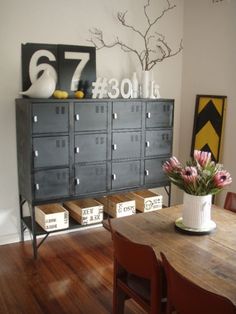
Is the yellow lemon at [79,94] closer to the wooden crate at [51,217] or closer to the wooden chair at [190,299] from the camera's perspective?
the wooden crate at [51,217]

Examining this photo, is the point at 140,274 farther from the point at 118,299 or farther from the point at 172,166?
the point at 172,166

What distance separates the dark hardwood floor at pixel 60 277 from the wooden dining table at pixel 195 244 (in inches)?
28.2

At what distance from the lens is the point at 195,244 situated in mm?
1900

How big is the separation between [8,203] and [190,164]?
207 centimetres

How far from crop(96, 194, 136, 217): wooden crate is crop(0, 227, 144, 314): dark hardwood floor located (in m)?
0.28

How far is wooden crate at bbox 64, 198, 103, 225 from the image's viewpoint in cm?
346

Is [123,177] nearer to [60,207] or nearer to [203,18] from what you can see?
[60,207]

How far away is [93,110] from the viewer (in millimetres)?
3287

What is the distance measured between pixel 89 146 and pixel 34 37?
1126mm

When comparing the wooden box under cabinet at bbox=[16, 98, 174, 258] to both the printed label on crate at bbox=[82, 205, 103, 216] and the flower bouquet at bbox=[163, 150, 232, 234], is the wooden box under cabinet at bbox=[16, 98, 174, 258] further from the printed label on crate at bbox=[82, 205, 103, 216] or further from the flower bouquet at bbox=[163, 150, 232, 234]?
the flower bouquet at bbox=[163, 150, 232, 234]

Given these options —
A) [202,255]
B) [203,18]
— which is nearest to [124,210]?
[202,255]

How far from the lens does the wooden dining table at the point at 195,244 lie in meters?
1.56

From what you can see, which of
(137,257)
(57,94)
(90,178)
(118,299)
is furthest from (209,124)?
(137,257)

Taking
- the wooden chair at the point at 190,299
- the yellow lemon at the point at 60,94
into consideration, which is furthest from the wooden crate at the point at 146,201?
the wooden chair at the point at 190,299
